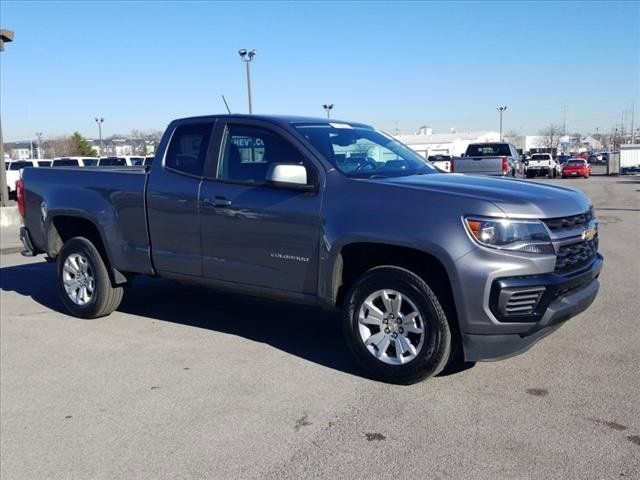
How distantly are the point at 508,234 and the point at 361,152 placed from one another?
1693 mm

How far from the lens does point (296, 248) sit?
16.7 ft

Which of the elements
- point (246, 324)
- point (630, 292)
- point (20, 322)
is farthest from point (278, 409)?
point (630, 292)

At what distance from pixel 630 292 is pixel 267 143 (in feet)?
14.8

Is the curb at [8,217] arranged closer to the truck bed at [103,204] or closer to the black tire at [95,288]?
the truck bed at [103,204]

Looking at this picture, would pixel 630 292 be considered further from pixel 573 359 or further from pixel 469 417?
pixel 469 417

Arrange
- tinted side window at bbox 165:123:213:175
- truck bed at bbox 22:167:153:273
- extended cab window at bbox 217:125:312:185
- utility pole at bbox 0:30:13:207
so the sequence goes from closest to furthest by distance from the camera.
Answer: extended cab window at bbox 217:125:312:185 → tinted side window at bbox 165:123:213:175 → truck bed at bbox 22:167:153:273 → utility pole at bbox 0:30:13:207

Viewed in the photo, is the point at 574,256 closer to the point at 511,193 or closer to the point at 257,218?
the point at 511,193

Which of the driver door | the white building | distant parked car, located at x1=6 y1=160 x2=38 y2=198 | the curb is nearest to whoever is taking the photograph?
the driver door

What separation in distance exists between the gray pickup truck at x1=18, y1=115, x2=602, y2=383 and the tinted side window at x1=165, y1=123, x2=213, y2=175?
0.01 meters

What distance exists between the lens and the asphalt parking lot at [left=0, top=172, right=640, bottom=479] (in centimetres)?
359

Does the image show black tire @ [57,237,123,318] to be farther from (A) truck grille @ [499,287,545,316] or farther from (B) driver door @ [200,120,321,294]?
(A) truck grille @ [499,287,545,316]

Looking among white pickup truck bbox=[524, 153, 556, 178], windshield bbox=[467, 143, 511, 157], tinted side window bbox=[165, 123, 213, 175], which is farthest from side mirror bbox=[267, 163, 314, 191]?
white pickup truck bbox=[524, 153, 556, 178]

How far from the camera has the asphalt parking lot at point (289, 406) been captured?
3594 millimetres

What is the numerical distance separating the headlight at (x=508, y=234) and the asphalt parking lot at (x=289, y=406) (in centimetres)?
102
